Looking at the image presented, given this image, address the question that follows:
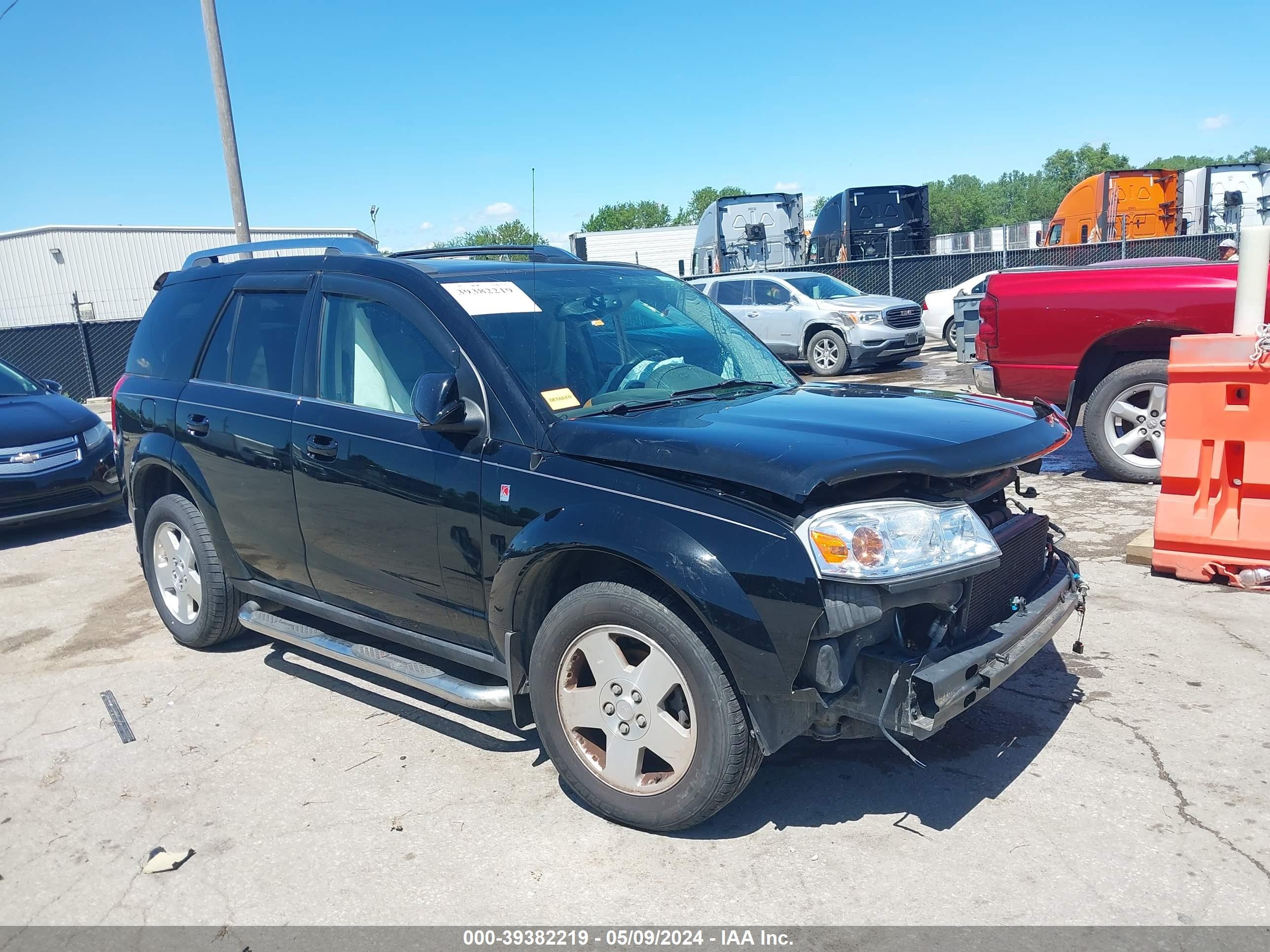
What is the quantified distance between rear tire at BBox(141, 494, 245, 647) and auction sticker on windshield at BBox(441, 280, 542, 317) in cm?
207

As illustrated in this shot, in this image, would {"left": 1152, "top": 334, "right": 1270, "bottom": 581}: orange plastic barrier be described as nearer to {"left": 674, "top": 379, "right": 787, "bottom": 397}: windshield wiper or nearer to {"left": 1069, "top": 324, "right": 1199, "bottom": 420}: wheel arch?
{"left": 1069, "top": 324, "right": 1199, "bottom": 420}: wheel arch

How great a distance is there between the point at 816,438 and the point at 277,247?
392 cm

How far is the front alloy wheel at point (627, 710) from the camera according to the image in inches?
123

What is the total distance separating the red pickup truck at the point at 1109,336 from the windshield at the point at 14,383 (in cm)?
857

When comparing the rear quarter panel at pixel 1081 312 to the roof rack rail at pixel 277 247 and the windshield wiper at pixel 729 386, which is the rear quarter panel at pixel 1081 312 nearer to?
the windshield wiper at pixel 729 386

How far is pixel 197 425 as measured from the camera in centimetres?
483

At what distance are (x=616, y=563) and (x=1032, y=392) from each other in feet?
18.6

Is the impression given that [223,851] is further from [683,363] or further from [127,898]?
[683,363]

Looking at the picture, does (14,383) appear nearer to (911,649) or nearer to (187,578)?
(187,578)

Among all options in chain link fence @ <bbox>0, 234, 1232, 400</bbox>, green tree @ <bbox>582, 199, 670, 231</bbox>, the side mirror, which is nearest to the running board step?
the side mirror

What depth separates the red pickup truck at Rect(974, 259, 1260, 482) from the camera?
283 inches

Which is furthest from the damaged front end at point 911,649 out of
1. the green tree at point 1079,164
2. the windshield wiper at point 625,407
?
the green tree at point 1079,164

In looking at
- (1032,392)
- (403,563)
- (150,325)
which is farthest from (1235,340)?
(150,325)
